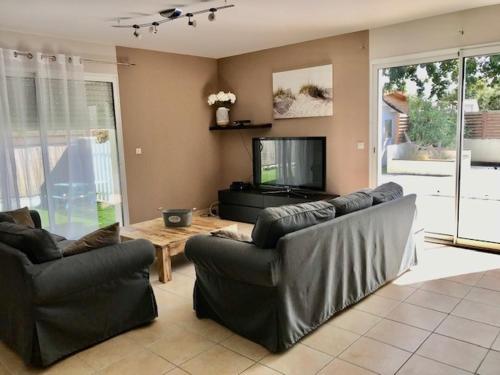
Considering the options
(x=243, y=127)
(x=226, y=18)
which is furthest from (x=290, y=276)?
(x=243, y=127)

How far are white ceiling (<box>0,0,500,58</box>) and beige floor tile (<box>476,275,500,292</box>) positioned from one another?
8.44 feet

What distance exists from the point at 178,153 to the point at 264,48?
198cm

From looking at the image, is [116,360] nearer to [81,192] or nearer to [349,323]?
[349,323]

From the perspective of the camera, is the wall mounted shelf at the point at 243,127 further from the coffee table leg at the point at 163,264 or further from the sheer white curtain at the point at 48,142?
the coffee table leg at the point at 163,264

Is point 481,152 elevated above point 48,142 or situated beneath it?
situated beneath

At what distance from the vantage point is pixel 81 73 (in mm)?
4836

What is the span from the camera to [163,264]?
143 inches

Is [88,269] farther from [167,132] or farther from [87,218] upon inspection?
[167,132]

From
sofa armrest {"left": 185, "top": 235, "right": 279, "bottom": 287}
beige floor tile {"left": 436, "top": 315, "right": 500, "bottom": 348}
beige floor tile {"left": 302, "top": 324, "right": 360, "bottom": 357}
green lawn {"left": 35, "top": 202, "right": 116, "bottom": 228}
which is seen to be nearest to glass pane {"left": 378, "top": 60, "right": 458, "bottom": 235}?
beige floor tile {"left": 436, "top": 315, "right": 500, "bottom": 348}

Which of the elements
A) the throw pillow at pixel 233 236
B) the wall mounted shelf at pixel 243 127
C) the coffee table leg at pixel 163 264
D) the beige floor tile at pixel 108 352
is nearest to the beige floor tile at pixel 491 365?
the throw pillow at pixel 233 236

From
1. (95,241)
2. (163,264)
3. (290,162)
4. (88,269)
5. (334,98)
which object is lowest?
(163,264)

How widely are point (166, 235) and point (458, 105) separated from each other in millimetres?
3353

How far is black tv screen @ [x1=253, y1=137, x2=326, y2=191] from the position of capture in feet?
17.7

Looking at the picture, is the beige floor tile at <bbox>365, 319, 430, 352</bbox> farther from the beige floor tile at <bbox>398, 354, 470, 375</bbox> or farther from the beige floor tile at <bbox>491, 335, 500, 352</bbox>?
the beige floor tile at <bbox>491, 335, 500, 352</bbox>
